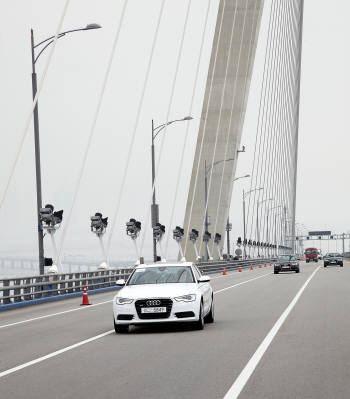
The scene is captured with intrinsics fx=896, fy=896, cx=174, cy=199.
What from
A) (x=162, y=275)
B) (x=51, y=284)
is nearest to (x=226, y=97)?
(x=51, y=284)

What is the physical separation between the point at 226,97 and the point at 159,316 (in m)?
47.0

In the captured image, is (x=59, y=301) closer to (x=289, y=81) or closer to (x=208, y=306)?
(x=208, y=306)

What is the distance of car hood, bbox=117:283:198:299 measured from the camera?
15.1 m

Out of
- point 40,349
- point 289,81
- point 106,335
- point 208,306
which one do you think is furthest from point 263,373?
point 289,81

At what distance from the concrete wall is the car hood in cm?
4263

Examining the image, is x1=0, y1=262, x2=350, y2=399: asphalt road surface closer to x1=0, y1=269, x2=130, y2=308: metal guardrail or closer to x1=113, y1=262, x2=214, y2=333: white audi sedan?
Answer: x1=113, y1=262, x2=214, y2=333: white audi sedan

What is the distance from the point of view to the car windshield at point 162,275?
53.4 feet

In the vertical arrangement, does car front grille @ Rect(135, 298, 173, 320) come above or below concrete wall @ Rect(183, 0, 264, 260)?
below

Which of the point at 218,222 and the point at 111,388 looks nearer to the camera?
the point at 111,388

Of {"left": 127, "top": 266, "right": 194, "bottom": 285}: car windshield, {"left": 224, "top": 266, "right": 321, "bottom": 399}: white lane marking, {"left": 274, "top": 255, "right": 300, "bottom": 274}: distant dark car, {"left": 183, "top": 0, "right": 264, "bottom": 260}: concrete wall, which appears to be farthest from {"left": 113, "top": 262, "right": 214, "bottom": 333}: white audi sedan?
{"left": 183, "top": 0, "right": 264, "bottom": 260}: concrete wall

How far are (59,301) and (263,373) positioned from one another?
20.6m

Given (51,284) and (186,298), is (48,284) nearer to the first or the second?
(51,284)

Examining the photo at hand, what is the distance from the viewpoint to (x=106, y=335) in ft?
49.3

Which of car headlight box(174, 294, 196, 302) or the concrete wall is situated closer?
car headlight box(174, 294, 196, 302)
